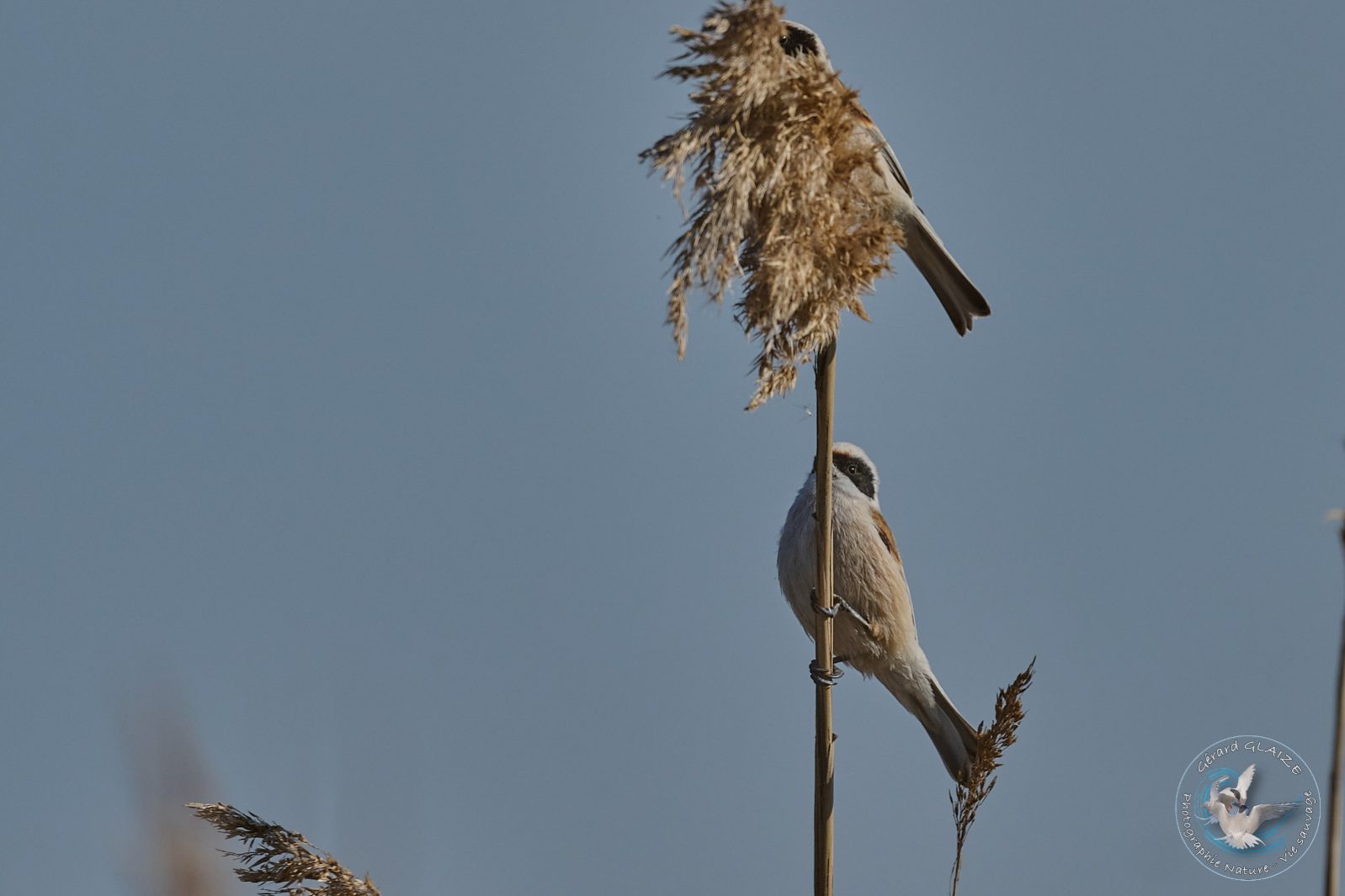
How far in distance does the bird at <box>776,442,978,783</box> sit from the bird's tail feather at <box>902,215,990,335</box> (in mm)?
878

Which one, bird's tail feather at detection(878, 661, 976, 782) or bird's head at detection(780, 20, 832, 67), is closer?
bird's head at detection(780, 20, 832, 67)

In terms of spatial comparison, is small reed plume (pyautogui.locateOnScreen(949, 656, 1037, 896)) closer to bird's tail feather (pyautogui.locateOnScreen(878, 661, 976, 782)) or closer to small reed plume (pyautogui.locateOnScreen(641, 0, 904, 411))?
small reed plume (pyautogui.locateOnScreen(641, 0, 904, 411))

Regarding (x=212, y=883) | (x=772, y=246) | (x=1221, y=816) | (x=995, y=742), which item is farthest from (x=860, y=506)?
(x=212, y=883)

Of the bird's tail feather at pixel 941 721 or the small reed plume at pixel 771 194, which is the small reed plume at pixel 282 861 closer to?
the small reed plume at pixel 771 194

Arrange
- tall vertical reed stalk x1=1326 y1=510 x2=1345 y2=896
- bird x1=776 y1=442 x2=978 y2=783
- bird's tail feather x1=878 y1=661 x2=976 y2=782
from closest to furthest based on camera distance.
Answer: tall vertical reed stalk x1=1326 y1=510 x2=1345 y2=896, bird x1=776 y1=442 x2=978 y2=783, bird's tail feather x1=878 y1=661 x2=976 y2=782

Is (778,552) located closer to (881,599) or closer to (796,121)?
(881,599)

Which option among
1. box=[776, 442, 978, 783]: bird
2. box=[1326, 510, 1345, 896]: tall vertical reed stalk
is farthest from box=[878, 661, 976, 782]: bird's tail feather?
box=[1326, 510, 1345, 896]: tall vertical reed stalk

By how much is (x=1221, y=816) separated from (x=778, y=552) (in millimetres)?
1641

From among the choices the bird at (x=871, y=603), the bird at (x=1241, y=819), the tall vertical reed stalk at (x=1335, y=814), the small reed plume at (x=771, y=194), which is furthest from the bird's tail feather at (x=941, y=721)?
the tall vertical reed stalk at (x=1335, y=814)

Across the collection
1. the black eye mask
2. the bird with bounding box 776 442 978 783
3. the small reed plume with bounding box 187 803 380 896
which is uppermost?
the black eye mask

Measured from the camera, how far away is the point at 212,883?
1566 mm

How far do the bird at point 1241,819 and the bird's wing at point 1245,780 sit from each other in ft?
0.09

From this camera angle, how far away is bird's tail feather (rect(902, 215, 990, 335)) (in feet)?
10.5

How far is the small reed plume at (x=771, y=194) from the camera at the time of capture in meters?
1.90
